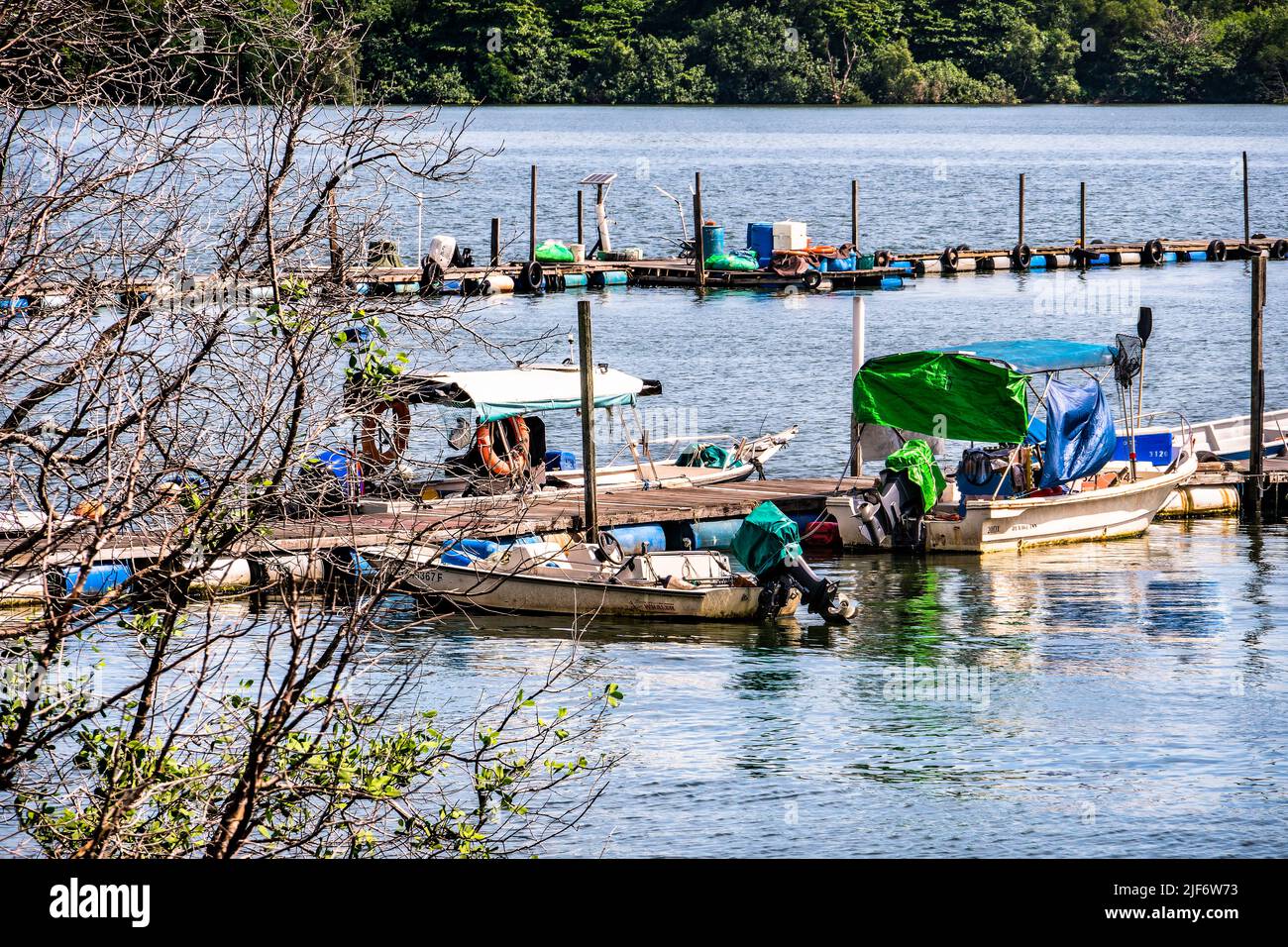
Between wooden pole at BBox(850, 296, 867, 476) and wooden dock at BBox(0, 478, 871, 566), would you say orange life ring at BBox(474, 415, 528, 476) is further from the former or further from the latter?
wooden pole at BBox(850, 296, 867, 476)

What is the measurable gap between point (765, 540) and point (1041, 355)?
873 centimetres

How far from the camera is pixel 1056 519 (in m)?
30.3

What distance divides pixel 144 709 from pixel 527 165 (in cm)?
13482

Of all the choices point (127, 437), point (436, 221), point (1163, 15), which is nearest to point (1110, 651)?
point (127, 437)

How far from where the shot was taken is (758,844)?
664 inches

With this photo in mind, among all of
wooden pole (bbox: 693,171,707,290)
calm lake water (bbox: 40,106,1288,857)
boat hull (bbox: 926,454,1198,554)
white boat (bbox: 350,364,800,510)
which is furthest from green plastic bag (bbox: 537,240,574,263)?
boat hull (bbox: 926,454,1198,554)

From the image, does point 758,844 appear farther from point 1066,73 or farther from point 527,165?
point 1066,73

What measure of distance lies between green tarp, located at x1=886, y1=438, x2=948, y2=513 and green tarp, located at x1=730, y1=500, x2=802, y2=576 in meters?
4.45

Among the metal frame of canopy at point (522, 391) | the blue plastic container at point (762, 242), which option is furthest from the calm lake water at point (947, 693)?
the blue plastic container at point (762, 242)

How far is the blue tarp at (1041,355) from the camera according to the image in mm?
30219

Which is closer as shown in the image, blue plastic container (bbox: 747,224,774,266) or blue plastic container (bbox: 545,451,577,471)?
blue plastic container (bbox: 545,451,577,471)

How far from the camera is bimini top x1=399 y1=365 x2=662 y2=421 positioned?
2680cm

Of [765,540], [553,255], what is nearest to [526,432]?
[765,540]

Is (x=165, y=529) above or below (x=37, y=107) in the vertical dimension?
below
